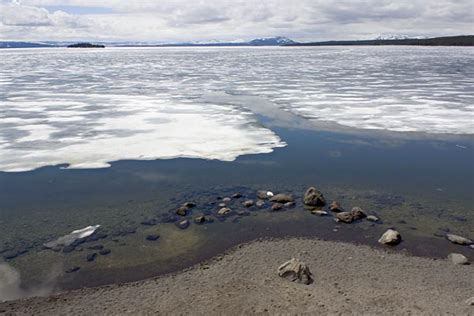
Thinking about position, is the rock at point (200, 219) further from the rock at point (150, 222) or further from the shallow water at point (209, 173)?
the rock at point (150, 222)

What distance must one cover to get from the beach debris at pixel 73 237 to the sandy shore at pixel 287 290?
1316 millimetres

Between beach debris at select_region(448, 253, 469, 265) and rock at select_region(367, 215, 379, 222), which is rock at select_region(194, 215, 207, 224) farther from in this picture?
beach debris at select_region(448, 253, 469, 265)

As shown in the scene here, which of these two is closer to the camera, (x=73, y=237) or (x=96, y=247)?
(x=96, y=247)

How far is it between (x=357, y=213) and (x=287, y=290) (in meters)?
2.46

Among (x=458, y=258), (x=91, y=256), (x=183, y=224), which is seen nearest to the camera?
(x=458, y=258)

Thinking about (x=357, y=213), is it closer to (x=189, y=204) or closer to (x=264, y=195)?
(x=264, y=195)

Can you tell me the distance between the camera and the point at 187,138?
11453 millimetres

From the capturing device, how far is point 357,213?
6863mm

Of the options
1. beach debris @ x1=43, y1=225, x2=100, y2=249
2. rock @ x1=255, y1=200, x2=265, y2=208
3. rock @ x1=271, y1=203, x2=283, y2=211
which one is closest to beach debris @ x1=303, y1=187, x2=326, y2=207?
rock @ x1=271, y1=203, x2=283, y2=211

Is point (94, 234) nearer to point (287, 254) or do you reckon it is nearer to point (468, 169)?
point (287, 254)

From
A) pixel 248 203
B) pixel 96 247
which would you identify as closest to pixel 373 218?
pixel 248 203

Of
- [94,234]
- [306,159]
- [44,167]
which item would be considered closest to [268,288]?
[94,234]

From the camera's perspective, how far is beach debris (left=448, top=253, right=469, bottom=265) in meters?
5.53

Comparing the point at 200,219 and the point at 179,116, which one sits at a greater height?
the point at 179,116
